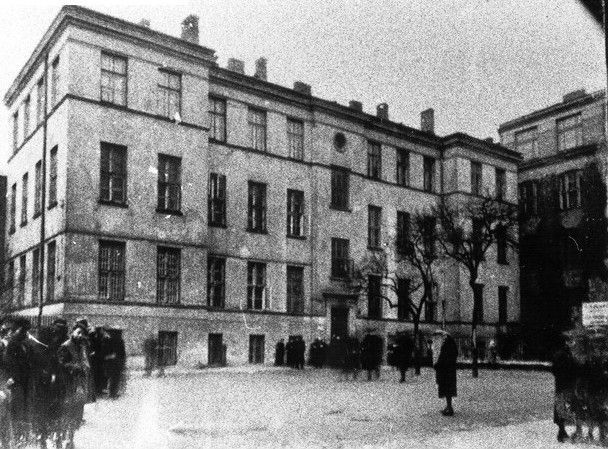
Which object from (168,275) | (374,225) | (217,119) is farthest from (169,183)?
(374,225)

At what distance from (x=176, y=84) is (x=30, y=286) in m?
9.75

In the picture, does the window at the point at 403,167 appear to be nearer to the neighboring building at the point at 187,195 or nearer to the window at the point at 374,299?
the neighboring building at the point at 187,195

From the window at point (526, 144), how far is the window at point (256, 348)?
56.8 ft

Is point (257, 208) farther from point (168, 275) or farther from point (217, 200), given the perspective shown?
point (168, 275)

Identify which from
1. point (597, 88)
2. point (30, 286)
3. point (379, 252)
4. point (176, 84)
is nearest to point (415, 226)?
point (379, 252)

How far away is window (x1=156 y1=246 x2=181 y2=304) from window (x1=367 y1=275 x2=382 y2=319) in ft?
36.7

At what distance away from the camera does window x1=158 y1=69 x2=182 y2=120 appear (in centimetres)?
2742

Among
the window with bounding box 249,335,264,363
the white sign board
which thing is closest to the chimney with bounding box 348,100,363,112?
the window with bounding box 249,335,264,363

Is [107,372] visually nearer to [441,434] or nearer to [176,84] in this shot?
[441,434]

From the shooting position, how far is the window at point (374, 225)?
36.9 metres

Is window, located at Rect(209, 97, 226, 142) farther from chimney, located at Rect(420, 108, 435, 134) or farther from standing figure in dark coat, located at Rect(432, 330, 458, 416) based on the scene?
standing figure in dark coat, located at Rect(432, 330, 458, 416)

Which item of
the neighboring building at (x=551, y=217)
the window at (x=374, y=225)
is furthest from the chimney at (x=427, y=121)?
the window at (x=374, y=225)

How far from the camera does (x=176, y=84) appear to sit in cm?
2794

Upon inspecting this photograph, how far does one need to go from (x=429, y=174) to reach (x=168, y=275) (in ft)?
62.8
